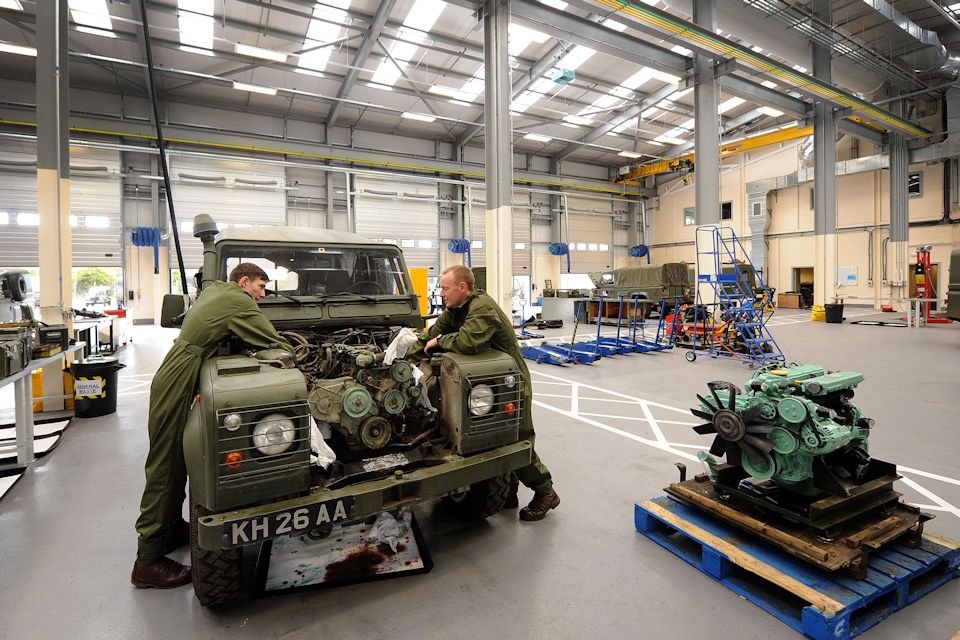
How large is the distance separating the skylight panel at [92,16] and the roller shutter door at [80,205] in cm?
521

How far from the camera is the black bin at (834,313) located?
15.8 m

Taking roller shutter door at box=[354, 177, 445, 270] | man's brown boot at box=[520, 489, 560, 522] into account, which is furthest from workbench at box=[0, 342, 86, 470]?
roller shutter door at box=[354, 177, 445, 270]

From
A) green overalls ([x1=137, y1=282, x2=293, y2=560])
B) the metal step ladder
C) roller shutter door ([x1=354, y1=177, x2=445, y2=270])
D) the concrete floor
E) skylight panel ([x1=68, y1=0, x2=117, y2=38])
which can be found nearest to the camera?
the concrete floor

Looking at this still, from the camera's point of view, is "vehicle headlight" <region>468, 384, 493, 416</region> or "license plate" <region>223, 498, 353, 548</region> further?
"vehicle headlight" <region>468, 384, 493, 416</region>

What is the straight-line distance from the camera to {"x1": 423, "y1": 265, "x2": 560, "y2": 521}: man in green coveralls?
9.45ft

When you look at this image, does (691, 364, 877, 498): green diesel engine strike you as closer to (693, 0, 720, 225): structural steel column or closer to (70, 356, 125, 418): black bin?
(70, 356, 125, 418): black bin

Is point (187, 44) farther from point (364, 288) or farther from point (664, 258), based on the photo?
point (664, 258)

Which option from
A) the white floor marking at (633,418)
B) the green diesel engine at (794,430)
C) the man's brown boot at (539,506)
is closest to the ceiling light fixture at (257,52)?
the white floor marking at (633,418)

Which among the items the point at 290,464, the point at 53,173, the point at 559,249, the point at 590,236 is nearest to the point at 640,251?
the point at 590,236

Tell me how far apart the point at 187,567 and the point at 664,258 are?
93.9 ft

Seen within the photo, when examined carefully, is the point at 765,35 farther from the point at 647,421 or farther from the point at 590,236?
the point at 647,421

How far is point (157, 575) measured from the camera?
248cm

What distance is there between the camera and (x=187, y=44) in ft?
42.1

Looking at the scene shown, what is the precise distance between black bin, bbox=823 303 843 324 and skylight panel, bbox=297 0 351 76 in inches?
681
